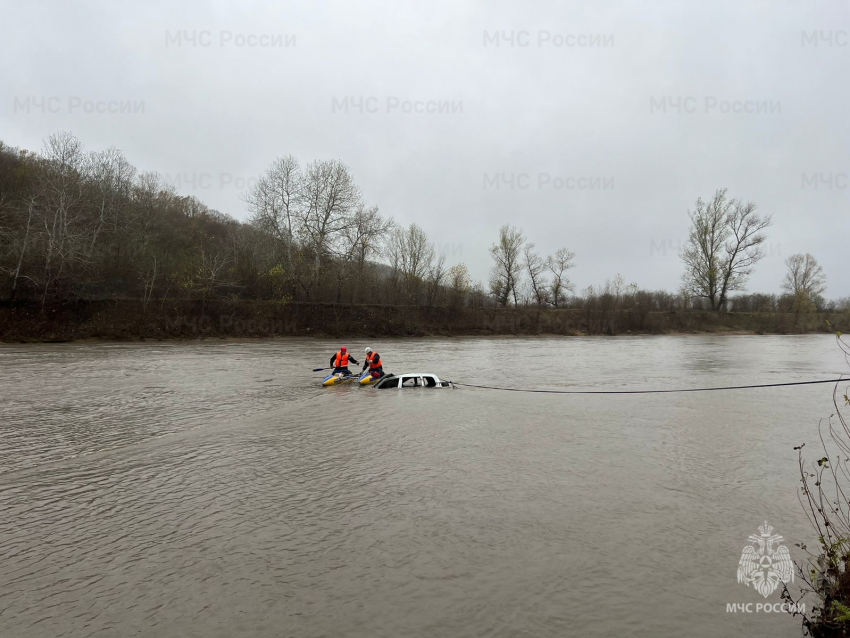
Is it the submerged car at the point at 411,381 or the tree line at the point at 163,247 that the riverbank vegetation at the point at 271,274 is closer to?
the tree line at the point at 163,247

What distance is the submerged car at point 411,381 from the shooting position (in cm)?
1789

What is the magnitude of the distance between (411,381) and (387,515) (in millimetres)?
11763

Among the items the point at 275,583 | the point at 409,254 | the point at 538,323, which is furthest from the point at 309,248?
the point at 275,583

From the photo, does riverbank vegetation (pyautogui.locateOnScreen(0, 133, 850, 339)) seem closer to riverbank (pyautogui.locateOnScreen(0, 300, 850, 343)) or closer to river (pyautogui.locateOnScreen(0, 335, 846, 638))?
riverbank (pyautogui.locateOnScreen(0, 300, 850, 343))

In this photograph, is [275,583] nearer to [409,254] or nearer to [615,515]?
[615,515]

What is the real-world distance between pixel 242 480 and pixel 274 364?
59.7 feet

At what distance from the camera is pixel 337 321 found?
51000 millimetres

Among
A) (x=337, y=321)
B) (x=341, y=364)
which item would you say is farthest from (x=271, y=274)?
(x=341, y=364)

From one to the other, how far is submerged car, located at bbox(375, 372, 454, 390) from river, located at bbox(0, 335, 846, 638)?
9.48 ft

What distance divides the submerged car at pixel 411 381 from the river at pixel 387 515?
2.89 m

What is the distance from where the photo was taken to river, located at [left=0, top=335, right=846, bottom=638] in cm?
456

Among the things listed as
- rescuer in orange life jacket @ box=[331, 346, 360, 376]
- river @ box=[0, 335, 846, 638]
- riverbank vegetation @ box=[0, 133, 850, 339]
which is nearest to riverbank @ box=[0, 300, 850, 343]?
riverbank vegetation @ box=[0, 133, 850, 339]

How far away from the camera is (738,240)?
2721 inches

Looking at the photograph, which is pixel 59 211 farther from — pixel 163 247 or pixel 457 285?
pixel 457 285
